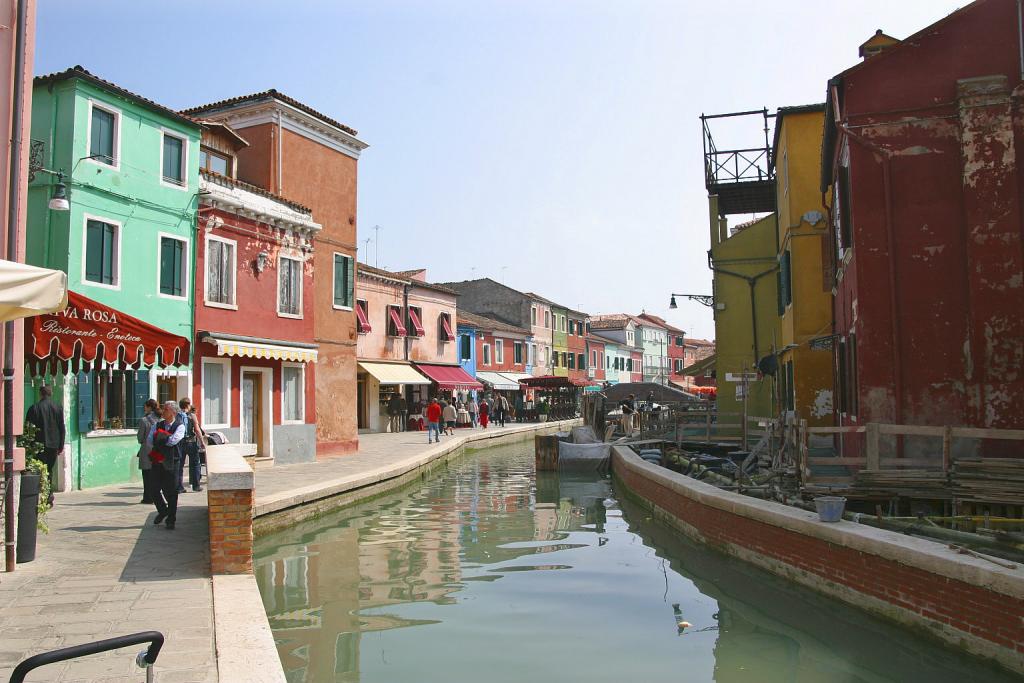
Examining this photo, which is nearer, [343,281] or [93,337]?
[93,337]

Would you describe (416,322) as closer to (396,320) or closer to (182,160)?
(396,320)

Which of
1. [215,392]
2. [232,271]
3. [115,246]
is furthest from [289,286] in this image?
[115,246]

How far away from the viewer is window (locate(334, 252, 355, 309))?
72.4 ft

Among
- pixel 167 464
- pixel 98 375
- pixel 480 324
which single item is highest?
pixel 480 324

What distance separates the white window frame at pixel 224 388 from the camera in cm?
1692

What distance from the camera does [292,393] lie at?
1973cm

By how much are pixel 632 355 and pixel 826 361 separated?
56.0m

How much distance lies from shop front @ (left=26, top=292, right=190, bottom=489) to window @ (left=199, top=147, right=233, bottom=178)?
207 inches

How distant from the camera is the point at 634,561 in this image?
10.5 metres

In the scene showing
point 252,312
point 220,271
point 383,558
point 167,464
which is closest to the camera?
point 167,464

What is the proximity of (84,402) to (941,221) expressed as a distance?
13622 millimetres

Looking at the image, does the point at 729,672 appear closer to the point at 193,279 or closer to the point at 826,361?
the point at 826,361

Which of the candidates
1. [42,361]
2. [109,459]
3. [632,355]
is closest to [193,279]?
[109,459]

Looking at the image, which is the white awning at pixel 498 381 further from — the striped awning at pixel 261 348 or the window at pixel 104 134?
the window at pixel 104 134
